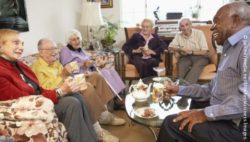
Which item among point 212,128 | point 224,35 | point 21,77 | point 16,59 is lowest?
point 212,128

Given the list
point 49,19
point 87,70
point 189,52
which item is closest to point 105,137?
point 87,70

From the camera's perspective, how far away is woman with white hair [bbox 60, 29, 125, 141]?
2.74 m

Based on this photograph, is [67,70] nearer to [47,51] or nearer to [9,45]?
[47,51]

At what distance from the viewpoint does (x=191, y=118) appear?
4.77ft

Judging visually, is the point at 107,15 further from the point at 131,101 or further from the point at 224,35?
A: the point at 224,35

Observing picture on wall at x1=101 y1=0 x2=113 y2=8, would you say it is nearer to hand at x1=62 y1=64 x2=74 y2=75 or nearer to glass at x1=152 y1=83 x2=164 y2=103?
hand at x1=62 y1=64 x2=74 y2=75

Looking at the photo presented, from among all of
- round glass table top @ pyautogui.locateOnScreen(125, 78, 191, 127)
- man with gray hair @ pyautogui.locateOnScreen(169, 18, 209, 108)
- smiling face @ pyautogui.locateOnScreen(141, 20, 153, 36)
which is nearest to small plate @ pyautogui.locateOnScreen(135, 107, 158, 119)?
round glass table top @ pyautogui.locateOnScreen(125, 78, 191, 127)

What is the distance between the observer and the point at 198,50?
11.4 feet

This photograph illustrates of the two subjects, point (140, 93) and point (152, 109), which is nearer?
point (152, 109)

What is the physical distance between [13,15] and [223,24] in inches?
80.1

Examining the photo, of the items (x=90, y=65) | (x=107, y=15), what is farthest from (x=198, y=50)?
(x=107, y=15)

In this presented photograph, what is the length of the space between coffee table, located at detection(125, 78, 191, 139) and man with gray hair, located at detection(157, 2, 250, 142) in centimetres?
35

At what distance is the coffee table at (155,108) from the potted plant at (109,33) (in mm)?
1836

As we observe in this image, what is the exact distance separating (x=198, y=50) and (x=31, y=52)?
2067 mm
